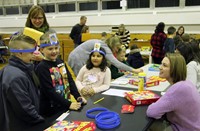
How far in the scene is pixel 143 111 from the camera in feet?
6.08

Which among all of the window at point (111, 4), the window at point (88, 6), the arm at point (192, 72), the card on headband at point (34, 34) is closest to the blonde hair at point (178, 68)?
the arm at point (192, 72)

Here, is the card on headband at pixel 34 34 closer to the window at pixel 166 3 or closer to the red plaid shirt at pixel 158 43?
the red plaid shirt at pixel 158 43

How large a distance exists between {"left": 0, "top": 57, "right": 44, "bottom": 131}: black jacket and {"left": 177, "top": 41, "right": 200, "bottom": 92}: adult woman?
1.72m

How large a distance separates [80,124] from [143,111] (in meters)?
0.58

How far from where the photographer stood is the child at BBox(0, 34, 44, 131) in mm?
1661

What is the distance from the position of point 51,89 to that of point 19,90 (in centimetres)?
40

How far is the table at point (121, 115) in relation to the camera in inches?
61.7

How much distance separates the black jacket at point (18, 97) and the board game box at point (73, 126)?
218 millimetres

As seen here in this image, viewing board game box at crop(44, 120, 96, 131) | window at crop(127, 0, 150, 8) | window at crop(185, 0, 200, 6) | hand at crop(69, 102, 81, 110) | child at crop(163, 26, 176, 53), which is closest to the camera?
board game box at crop(44, 120, 96, 131)

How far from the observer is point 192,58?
2645 millimetres

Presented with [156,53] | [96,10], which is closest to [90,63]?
[156,53]

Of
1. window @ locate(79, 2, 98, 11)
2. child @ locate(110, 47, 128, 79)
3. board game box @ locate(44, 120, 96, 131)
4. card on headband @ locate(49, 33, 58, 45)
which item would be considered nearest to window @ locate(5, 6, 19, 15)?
window @ locate(79, 2, 98, 11)

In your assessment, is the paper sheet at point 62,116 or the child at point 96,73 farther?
the child at point 96,73

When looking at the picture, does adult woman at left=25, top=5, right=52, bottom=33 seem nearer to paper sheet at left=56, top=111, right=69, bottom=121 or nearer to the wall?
paper sheet at left=56, top=111, right=69, bottom=121
